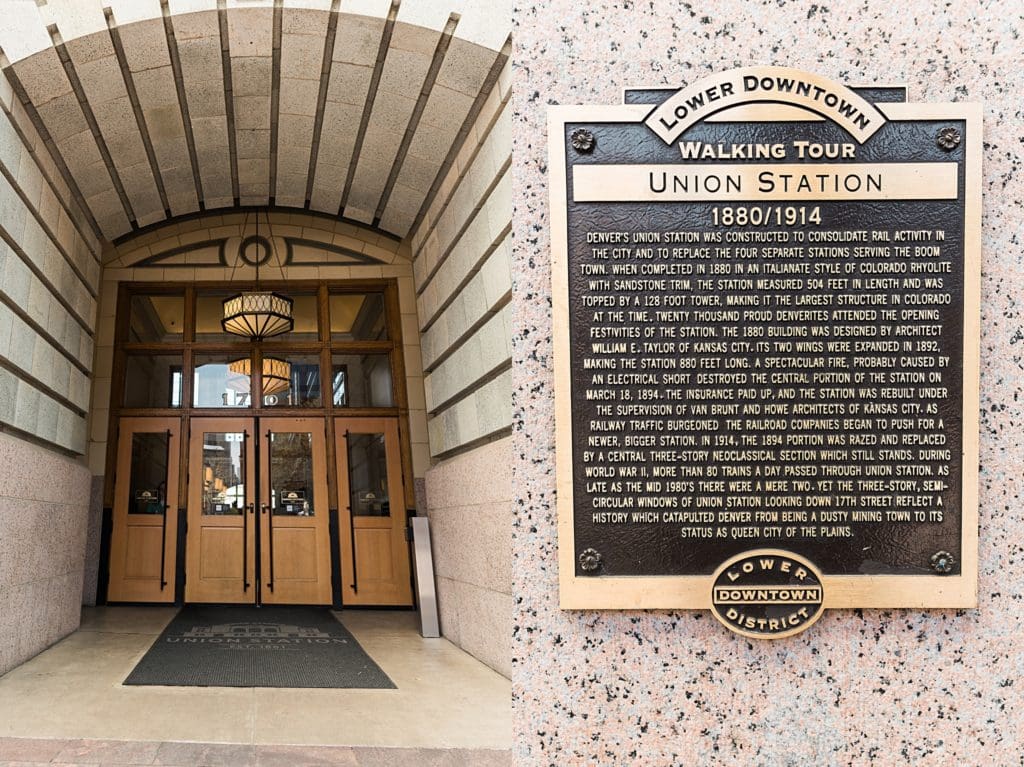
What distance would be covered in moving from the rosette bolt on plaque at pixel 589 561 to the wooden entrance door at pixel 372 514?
32.2 feet

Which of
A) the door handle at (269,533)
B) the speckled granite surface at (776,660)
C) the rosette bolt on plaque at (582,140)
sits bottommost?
the door handle at (269,533)

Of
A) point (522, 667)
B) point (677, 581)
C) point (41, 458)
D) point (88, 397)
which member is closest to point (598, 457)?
point (677, 581)

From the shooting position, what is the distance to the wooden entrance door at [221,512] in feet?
41.5

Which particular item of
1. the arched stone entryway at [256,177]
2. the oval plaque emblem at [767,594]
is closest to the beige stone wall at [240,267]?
the arched stone entryway at [256,177]

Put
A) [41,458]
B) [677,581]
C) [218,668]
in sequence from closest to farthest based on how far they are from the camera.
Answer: [677,581], [218,668], [41,458]

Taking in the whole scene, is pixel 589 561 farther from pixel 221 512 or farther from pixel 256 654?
pixel 221 512

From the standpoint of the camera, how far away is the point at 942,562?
311 centimetres

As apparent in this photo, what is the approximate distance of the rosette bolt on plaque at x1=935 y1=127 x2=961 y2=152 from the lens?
10.6 feet

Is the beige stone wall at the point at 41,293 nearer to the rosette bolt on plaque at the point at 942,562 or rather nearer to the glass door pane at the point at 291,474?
the glass door pane at the point at 291,474

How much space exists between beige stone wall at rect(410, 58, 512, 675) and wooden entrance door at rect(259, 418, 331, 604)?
2177 millimetres

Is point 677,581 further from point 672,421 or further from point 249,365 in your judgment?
point 249,365

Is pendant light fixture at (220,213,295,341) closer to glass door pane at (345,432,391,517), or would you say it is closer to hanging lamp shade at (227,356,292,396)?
hanging lamp shade at (227,356,292,396)

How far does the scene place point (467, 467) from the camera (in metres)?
9.25

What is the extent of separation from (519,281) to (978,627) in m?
1.91
